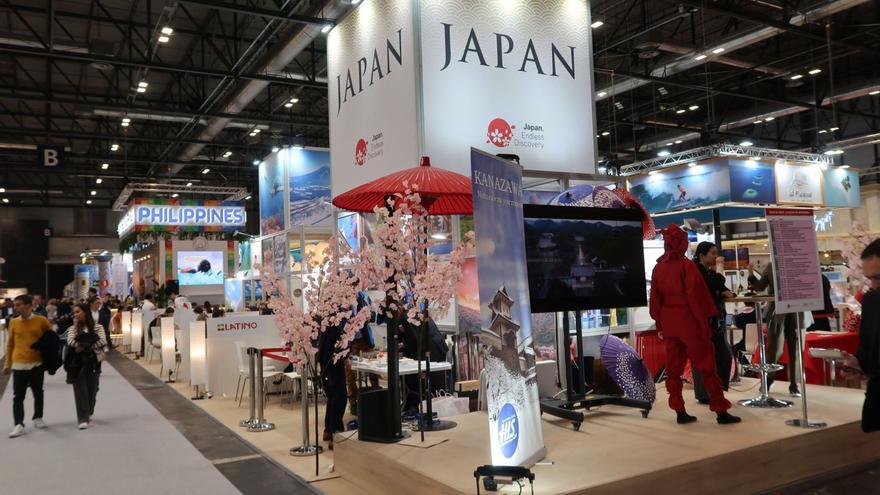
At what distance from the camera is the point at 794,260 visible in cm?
459

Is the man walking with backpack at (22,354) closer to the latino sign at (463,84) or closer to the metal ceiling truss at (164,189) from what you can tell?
the latino sign at (463,84)

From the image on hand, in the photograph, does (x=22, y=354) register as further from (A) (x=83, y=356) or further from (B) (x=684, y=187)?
(B) (x=684, y=187)

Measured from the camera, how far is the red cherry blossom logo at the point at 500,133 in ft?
20.5

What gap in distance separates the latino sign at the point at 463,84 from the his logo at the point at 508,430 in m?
3.15

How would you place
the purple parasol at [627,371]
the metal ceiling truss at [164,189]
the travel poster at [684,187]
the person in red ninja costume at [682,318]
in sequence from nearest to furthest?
the person in red ninja costume at [682,318] < the purple parasol at [627,371] < the travel poster at [684,187] < the metal ceiling truss at [164,189]

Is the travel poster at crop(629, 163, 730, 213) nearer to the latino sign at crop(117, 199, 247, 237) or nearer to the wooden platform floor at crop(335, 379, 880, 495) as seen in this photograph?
the wooden platform floor at crop(335, 379, 880, 495)

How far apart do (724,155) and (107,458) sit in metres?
10.3

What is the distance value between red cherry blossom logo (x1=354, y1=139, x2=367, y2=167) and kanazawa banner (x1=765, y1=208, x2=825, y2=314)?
12.3ft

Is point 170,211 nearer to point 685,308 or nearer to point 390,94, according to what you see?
point 390,94

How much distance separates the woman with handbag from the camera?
6.52 meters

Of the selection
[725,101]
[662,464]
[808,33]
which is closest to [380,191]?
[662,464]

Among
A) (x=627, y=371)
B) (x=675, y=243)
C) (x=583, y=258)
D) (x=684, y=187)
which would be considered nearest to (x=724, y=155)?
(x=684, y=187)

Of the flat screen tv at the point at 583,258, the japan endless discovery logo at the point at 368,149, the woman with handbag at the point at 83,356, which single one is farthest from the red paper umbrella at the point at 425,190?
the woman with handbag at the point at 83,356

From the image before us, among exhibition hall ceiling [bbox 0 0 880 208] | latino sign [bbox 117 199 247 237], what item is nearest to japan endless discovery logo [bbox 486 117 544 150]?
exhibition hall ceiling [bbox 0 0 880 208]
